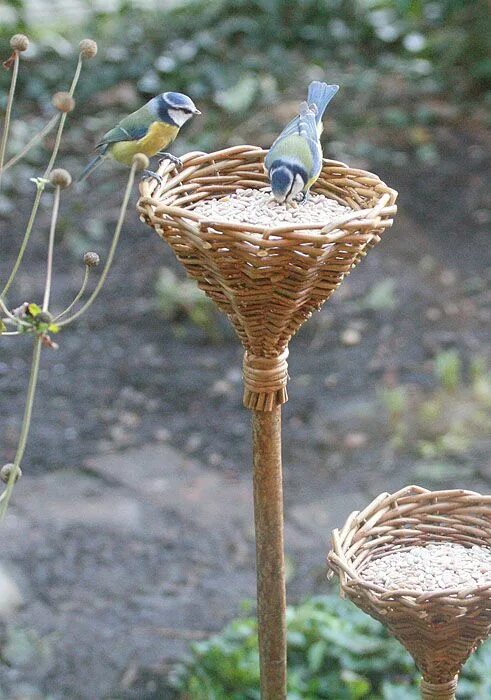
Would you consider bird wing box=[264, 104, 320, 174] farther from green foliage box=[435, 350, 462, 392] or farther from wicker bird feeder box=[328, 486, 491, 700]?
green foliage box=[435, 350, 462, 392]

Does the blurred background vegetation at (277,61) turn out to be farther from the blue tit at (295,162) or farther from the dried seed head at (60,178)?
the dried seed head at (60,178)

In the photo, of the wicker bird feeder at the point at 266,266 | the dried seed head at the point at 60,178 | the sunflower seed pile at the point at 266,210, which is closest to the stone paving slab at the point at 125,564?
the wicker bird feeder at the point at 266,266

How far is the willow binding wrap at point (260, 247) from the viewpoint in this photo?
55.4 inches

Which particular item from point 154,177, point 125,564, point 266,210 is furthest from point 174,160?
point 125,564

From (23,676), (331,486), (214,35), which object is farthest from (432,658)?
(214,35)

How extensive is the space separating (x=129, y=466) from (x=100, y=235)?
1.62m

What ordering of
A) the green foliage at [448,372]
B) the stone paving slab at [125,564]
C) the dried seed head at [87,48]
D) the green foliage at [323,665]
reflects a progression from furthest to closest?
1. the green foliage at [448,372]
2. the stone paving slab at [125,564]
3. the green foliage at [323,665]
4. the dried seed head at [87,48]

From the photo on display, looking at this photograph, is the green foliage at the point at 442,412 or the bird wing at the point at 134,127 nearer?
the bird wing at the point at 134,127

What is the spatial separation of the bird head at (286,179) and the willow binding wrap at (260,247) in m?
0.09

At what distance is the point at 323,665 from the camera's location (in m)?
2.41

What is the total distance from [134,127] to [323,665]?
133 centimetres

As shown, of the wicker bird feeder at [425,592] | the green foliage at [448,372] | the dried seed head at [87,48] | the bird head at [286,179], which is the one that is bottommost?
the wicker bird feeder at [425,592]

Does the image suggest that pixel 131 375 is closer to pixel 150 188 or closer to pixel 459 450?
pixel 459 450

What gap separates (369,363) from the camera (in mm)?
4035
